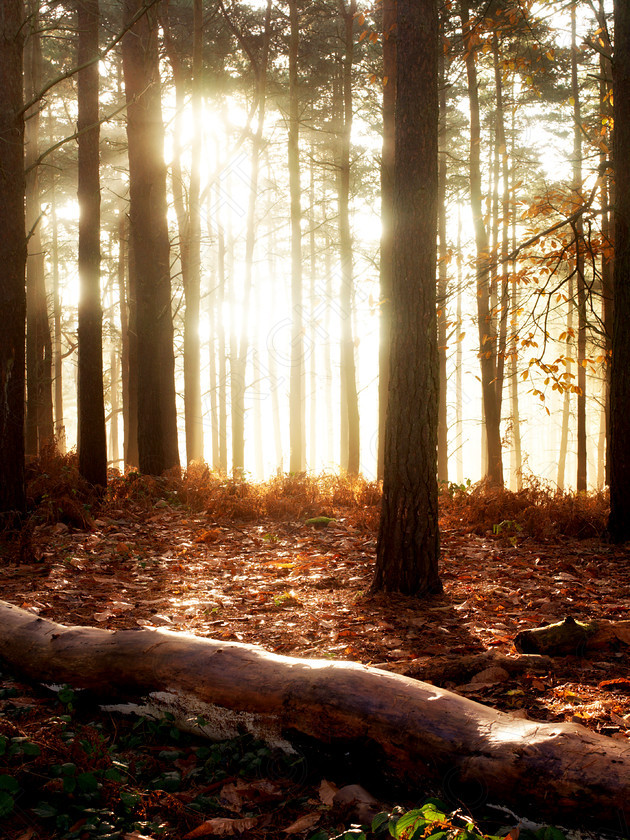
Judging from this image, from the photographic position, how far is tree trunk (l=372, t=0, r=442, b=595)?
511cm

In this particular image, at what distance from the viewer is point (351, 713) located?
2725 millimetres

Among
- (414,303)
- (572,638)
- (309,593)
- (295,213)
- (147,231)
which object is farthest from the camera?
(295,213)

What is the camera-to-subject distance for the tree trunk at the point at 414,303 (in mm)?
5113

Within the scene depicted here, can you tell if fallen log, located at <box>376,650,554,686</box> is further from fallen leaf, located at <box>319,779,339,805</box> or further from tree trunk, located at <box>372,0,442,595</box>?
tree trunk, located at <box>372,0,442,595</box>

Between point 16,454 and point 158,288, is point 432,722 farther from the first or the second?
point 158,288

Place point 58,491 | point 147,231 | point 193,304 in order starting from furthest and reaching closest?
point 193,304
point 147,231
point 58,491

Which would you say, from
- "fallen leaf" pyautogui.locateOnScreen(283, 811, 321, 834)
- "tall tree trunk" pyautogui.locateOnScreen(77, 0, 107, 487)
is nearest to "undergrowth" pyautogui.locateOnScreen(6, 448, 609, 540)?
"tall tree trunk" pyautogui.locateOnScreen(77, 0, 107, 487)

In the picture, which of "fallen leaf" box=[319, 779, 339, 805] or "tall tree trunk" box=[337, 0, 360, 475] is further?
"tall tree trunk" box=[337, 0, 360, 475]

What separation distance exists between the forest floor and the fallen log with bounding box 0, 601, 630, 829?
22cm

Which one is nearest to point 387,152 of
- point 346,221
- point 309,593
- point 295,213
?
point 346,221

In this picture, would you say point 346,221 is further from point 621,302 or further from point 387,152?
point 621,302

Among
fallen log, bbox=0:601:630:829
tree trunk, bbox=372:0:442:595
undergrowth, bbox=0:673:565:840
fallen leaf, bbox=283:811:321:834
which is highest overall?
tree trunk, bbox=372:0:442:595

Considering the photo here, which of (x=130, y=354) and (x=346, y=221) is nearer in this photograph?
(x=130, y=354)

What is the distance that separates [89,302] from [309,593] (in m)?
6.20
